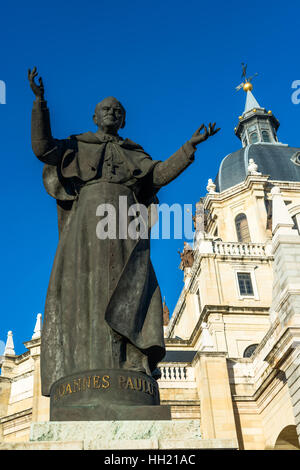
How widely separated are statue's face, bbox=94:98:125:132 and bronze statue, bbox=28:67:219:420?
0.04 feet

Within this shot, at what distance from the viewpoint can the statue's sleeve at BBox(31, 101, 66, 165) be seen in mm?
5301

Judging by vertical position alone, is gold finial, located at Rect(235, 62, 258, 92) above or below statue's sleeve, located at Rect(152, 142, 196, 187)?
above

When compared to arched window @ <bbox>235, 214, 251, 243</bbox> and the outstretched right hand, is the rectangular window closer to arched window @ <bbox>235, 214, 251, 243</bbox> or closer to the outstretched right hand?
arched window @ <bbox>235, 214, 251, 243</bbox>

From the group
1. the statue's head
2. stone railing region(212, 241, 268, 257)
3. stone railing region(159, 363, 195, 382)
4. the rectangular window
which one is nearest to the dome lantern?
stone railing region(212, 241, 268, 257)

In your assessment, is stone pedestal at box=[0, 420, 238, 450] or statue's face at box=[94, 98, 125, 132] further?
statue's face at box=[94, 98, 125, 132]

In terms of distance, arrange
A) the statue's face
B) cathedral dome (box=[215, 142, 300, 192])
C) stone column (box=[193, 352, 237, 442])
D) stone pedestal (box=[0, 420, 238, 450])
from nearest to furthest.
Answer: stone pedestal (box=[0, 420, 238, 450]), the statue's face, stone column (box=[193, 352, 237, 442]), cathedral dome (box=[215, 142, 300, 192])

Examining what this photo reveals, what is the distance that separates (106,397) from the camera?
445cm

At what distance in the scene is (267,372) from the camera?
22.0 metres

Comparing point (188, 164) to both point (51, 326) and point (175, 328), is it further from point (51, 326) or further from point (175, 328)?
point (175, 328)

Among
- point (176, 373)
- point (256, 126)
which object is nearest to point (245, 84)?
point (256, 126)

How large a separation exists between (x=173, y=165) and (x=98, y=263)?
136cm

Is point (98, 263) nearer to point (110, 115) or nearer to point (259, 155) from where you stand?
point (110, 115)

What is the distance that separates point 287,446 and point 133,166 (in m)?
19.3
